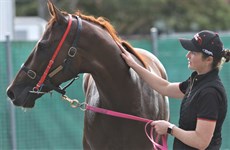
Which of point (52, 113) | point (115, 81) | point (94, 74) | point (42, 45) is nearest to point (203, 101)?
point (115, 81)

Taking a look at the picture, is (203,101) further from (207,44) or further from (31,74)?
(31,74)

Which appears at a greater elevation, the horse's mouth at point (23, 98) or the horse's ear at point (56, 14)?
the horse's ear at point (56, 14)

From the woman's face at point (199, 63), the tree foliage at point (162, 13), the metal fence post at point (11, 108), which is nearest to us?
the woman's face at point (199, 63)

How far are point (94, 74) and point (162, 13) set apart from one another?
29.1 m

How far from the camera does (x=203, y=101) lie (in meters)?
3.91

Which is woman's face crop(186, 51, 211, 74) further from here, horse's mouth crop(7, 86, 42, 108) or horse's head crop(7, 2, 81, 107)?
horse's mouth crop(7, 86, 42, 108)

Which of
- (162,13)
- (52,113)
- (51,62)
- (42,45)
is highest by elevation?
(162,13)

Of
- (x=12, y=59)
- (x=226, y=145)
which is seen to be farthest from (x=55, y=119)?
(x=226, y=145)

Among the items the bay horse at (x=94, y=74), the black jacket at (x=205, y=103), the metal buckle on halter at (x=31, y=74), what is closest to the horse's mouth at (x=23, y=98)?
the bay horse at (x=94, y=74)

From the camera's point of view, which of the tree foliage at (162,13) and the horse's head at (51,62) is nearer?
the horse's head at (51,62)

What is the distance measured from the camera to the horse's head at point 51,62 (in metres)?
4.45

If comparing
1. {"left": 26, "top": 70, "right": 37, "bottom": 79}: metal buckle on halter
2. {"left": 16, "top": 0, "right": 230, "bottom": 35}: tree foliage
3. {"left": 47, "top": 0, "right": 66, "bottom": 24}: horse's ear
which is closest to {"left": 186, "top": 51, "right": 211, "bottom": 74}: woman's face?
{"left": 47, "top": 0, "right": 66, "bottom": 24}: horse's ear

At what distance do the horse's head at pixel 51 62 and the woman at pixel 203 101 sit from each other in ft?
2.94

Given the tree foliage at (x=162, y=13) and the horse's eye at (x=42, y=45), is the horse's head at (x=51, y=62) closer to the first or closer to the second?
the horse's eye at (x=42, y=45)
